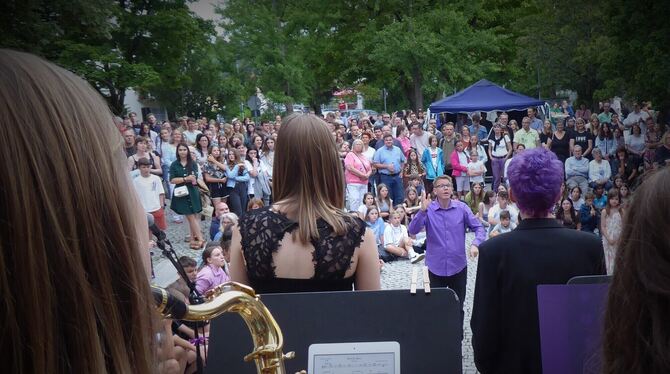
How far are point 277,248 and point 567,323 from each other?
1.05 m

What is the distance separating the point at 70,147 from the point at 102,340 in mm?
277

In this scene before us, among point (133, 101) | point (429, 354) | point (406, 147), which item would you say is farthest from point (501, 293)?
point (133, 101)

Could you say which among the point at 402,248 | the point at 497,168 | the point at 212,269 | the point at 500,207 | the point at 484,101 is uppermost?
the point at 484,101

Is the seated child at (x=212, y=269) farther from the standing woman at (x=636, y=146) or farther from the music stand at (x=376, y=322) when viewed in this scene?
the standing woman at (x=636, y=146)

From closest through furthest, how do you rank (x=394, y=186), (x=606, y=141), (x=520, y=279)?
(x=520, y=279)
(x=394, y=186)
(x=606, y=141)

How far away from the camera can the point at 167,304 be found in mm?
1286

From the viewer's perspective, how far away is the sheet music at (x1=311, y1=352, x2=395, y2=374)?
2088 millimetres

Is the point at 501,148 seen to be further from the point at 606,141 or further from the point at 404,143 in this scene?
the point at 606,141

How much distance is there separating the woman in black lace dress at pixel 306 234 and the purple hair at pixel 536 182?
85cm

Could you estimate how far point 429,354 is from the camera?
6.91ft

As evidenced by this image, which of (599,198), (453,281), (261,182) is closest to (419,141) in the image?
(261,182)

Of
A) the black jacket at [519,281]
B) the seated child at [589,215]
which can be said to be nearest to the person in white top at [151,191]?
the seated child at [589,215]

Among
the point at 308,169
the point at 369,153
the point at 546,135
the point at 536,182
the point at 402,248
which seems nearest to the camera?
the point at 308,169

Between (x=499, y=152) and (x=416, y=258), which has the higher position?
(x=499, y=152)
